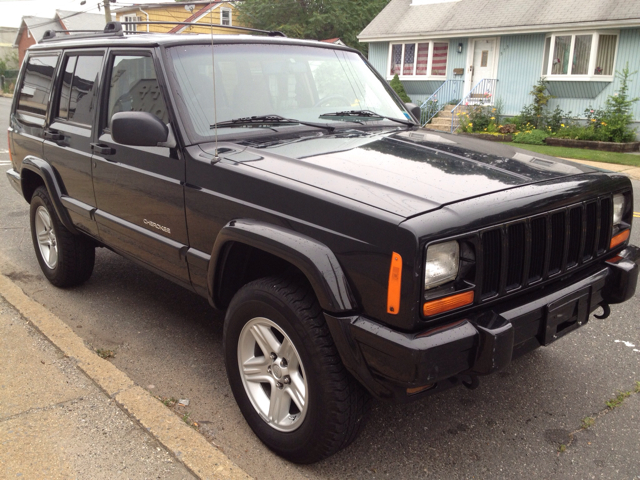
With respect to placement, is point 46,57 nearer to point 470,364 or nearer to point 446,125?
point 470,364

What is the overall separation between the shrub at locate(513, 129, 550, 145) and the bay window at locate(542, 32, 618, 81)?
261 cm

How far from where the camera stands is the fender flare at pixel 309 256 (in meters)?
2.33

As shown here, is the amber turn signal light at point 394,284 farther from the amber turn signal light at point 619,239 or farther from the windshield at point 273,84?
the amber turn signal light at point 619,239

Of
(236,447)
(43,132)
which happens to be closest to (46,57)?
(43,132)

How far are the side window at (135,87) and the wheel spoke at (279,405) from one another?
1628 mm

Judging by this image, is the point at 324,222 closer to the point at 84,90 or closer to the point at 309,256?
the point at 309,256

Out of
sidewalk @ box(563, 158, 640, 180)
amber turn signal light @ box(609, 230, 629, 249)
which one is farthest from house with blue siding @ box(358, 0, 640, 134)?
amber turn signal light @ box(609, 230, 629, 249)

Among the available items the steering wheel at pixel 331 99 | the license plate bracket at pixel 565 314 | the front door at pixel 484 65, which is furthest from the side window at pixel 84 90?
the front door at pixel 484 65

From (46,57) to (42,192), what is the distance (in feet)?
3.61

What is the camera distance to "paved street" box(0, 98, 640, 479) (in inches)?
107

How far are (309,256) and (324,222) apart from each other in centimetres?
16

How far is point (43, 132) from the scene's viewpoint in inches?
180

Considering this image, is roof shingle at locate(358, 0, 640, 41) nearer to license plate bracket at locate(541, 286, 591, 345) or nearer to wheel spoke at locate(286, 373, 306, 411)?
license plate bracket at locate(541, 286, 591, 345)

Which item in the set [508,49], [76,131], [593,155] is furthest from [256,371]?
[508,49]
